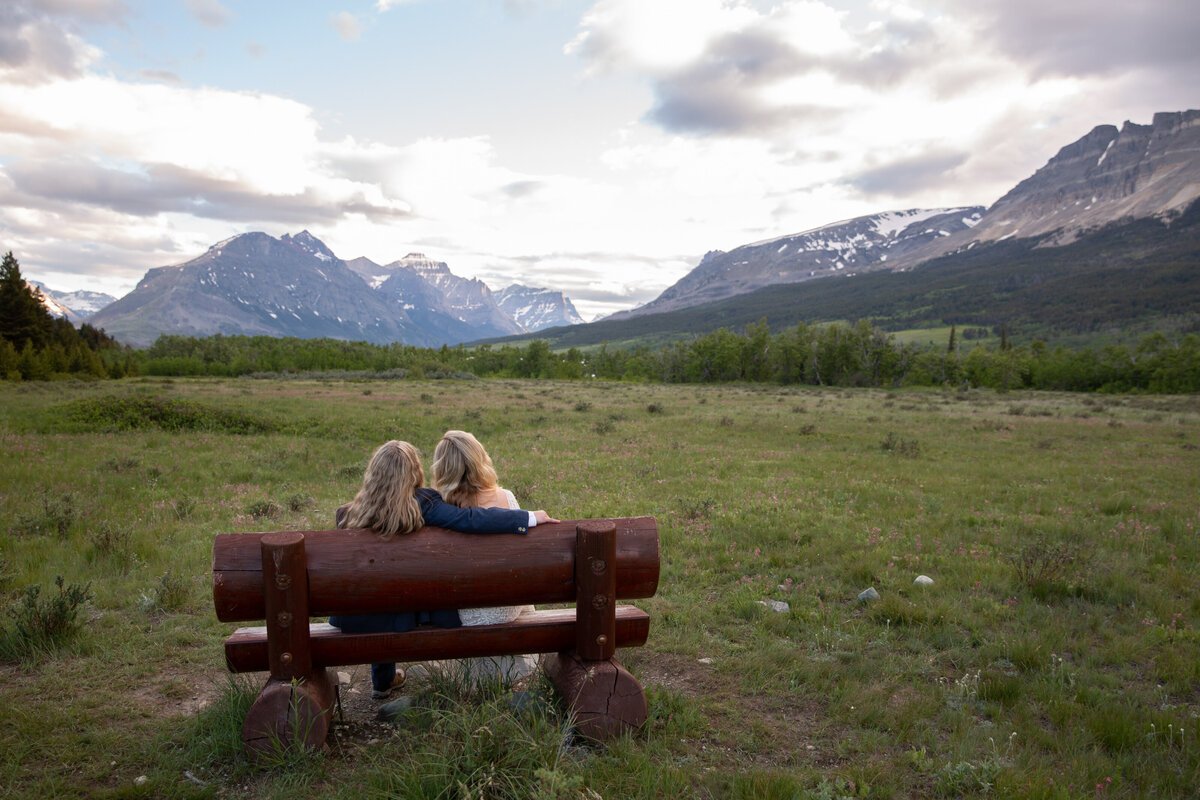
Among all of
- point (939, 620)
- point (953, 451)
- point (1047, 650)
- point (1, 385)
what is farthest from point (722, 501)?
point (1, 385)

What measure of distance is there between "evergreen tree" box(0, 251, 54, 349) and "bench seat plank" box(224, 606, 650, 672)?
70.5m

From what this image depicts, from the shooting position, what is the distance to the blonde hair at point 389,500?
3.99 m

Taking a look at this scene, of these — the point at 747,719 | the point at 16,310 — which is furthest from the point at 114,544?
the point at 16,310

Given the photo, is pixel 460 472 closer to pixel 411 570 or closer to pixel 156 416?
pixel 411 570

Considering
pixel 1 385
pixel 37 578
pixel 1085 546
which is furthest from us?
pixel 1 385

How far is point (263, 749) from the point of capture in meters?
3.98

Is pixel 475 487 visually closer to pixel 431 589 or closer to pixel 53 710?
pixel 431 589

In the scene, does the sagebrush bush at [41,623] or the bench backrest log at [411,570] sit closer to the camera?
the bench backrest log at [411,570]

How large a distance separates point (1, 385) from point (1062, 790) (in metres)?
55.2

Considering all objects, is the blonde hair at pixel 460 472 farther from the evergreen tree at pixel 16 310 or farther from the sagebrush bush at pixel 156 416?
the evergreen tree at pixel 16 310

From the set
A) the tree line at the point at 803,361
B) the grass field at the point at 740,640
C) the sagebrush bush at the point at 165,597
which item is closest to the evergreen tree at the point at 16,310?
the tree line at the point at 803,361

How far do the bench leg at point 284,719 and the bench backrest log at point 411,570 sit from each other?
0.56m

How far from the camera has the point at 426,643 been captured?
4098mm

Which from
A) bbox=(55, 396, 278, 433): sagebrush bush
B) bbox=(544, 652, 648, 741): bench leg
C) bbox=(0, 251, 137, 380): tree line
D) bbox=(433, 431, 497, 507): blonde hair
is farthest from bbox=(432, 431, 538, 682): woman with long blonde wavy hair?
bbox=(0, 251, 137, 380): tree line
